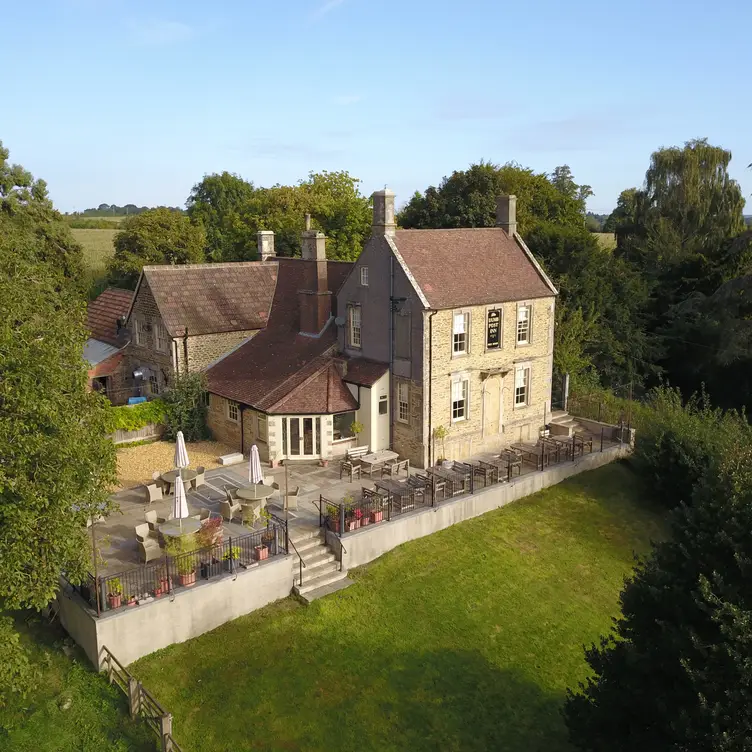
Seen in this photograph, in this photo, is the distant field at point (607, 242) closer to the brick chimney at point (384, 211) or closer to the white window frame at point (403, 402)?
the brick chimney at point (384, 211)

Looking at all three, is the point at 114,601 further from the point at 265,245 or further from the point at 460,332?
the point at 265,245

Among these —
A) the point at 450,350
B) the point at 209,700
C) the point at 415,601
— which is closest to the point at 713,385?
the point at 450,350

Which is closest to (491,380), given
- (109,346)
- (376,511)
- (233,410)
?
(376,511)

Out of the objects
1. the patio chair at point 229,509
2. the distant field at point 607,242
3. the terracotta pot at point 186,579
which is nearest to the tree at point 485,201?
the distant field at point 607,242

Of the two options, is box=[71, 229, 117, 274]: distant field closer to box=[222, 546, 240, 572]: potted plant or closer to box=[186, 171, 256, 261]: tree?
box=[186, 171, 256, 261]: tree

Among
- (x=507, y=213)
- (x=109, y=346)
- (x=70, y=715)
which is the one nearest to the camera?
(x=70, y=715)

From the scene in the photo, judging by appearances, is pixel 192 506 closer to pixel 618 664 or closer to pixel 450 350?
pixel 450 350
